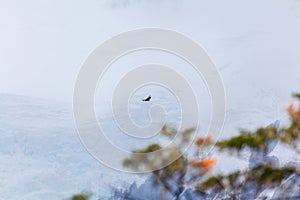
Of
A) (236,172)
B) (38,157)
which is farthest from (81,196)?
(38,157)

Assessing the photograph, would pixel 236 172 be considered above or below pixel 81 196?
below

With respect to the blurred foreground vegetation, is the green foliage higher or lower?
higher

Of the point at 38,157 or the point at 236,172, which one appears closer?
the point at 236,172

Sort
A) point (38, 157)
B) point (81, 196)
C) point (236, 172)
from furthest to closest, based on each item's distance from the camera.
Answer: point (38, 157) < point (236, 172) < point (81, 196)

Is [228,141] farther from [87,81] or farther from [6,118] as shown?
[6,118]

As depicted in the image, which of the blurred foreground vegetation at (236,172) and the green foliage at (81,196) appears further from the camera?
the blurred foreground vegetation at (236,172)

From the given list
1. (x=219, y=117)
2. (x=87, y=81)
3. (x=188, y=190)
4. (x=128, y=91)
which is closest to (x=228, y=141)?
(x=219, y=117)

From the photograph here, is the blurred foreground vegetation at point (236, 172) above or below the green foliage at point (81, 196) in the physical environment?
below

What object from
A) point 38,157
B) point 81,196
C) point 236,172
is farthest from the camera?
point 38,157

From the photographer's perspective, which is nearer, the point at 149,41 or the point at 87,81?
the point at 87,81

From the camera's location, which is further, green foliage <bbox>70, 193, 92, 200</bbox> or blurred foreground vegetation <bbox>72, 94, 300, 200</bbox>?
blurred foreground vegetation <bbox>72, 94, 300, 200</bbox>

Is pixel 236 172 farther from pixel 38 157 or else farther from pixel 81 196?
pixel 38 157
